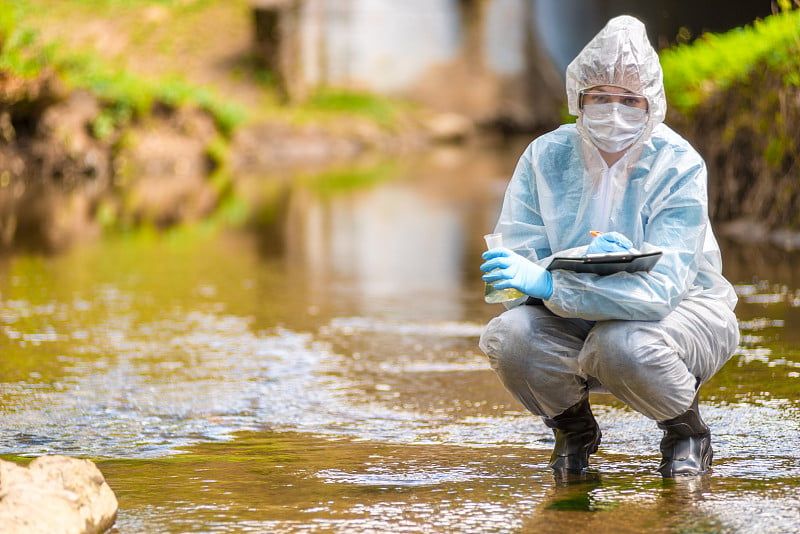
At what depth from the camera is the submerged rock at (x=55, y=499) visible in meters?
3.22

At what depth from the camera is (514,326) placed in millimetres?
3941

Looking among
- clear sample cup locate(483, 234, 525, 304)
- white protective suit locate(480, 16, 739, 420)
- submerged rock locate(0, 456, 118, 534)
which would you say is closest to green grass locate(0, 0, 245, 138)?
white protective suit locate(480, 16, 739, 420)

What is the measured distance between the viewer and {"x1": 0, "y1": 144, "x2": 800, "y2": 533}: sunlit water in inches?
144

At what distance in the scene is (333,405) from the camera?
527cm

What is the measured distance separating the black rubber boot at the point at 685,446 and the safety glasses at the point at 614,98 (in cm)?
94

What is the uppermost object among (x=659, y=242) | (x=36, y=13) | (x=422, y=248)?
(x=36, y=13)

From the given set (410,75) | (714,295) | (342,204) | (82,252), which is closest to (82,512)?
(714,295)

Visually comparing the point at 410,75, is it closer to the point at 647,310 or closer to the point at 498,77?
the point at 498,77

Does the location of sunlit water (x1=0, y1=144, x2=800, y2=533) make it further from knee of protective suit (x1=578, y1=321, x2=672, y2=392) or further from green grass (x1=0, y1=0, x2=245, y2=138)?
green grass (x1=0, y1=0, x2=245, y2=138)

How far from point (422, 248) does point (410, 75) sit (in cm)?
2487

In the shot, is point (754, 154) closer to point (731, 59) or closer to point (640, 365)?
point (731, 59)

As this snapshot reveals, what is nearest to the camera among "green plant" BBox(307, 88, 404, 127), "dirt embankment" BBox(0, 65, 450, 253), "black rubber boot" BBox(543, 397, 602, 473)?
"black rubber boot" BBox(543, 397, 602, 473)

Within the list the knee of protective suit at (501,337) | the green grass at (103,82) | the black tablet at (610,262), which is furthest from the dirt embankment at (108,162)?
the black tablet at (610,262)

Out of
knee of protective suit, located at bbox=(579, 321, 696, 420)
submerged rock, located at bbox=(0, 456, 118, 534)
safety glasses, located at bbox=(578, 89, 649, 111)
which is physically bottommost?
submerged rock, located at bbox=(0, 456, 118, 534)
